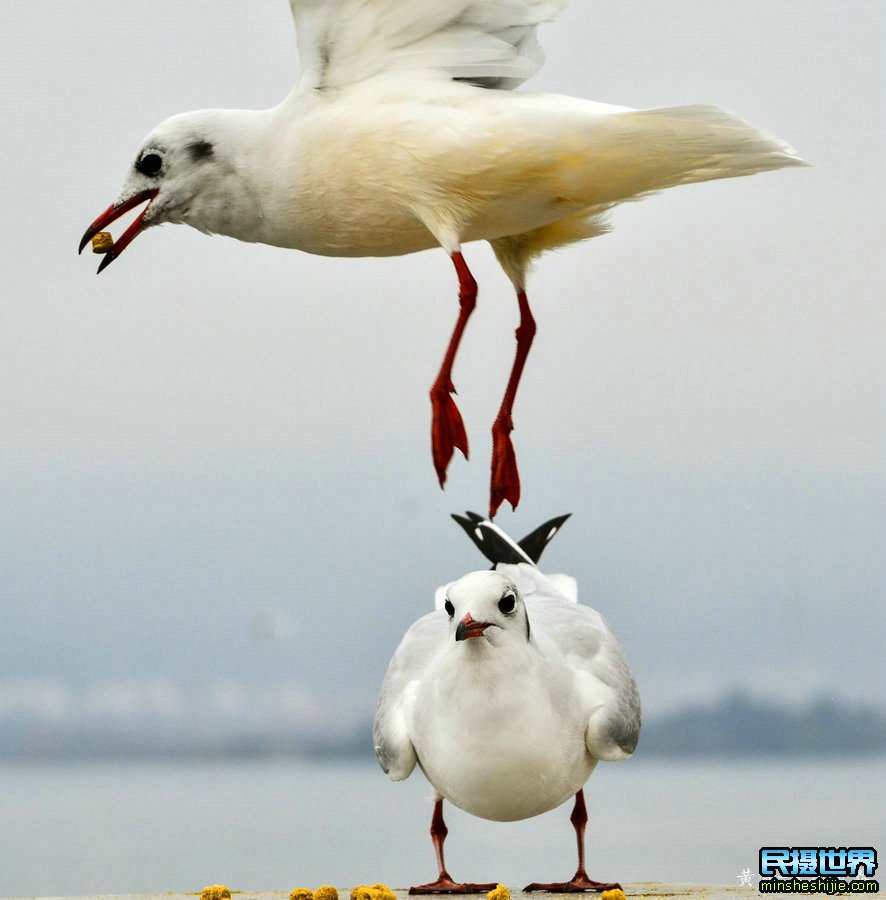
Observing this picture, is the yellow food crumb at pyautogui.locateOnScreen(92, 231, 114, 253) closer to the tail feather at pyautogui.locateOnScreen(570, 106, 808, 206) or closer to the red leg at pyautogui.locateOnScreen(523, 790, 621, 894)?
the tail feather at pyautogui.locateOnScreen(570, 106, 808, 206)

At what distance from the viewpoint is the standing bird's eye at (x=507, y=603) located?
5301 millimetres

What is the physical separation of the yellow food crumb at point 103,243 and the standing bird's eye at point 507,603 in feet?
6.06

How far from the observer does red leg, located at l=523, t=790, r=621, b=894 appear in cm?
584

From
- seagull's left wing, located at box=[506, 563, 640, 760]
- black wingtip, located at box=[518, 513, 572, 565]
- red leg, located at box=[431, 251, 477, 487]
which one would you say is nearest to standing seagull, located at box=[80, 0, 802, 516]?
red leg, located at box=[431, 251, 477, 487]

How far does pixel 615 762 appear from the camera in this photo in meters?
5.74

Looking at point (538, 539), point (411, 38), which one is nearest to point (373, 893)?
point (538, 539)

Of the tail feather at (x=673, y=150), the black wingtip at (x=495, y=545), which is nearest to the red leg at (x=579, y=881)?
the black wingtip at (x=495, y=545)

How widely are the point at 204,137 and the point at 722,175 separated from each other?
179 cm

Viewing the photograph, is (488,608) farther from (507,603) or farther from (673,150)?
(673,150)

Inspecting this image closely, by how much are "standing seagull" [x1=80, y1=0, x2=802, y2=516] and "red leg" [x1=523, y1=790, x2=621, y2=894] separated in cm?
141

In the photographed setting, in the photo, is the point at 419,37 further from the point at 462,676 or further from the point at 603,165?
the point at 462,676

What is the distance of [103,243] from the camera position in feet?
18.1

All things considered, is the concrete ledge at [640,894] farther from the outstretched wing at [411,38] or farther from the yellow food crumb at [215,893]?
the outstretched wing at [411,38]

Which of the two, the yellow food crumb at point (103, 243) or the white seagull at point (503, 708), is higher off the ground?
the yellow food crumb at point (103, 243)
